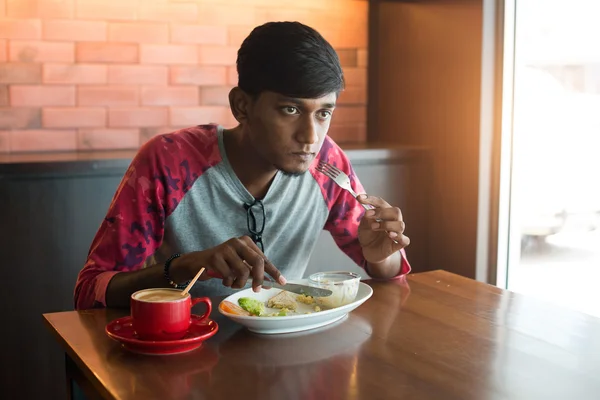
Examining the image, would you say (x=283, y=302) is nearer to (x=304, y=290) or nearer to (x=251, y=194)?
(x=304, y=290)

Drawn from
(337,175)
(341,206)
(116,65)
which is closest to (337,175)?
(337,175)

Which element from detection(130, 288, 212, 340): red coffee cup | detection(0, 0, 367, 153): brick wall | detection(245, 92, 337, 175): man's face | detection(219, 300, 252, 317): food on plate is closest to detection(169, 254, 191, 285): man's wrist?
detection(219, 300, 252, 317): food on plate

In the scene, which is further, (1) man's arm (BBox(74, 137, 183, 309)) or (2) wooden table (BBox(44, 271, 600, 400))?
(1) man's arm (BBox(74, 137, 183, 309))

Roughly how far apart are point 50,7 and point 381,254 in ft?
5.34

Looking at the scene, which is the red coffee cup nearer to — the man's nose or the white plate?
the white plate

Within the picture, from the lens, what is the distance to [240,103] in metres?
1.88

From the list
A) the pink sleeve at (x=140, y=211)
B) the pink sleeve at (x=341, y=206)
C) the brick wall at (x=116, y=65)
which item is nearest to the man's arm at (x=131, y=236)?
Answer: the pink sleeve at (x=140, y=211)

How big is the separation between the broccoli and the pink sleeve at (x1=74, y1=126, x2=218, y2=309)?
31 cm

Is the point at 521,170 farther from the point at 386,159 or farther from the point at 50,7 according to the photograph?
the point at 50,7

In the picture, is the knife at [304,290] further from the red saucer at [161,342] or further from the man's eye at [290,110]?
the man's eye at [290,110]

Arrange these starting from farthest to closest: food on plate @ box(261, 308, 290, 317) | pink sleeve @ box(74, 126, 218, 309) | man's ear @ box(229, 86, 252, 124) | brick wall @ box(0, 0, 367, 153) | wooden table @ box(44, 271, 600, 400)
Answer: brick wall @ box(0, 0, 367, 153)
man's ear @ box(229, 86, 252, 124)
pink sleeve @ box(74, 126, 218, 309)
food on plate @ box(261, 308, 290, 317)
wooden table @ box(44, 271, 600, 400)

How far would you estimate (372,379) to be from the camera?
122cm

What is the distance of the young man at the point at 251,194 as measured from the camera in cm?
172

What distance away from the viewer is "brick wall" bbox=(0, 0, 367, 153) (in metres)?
2.78
